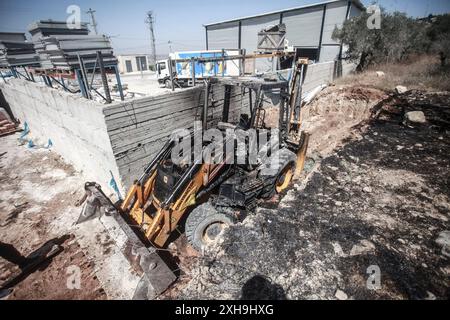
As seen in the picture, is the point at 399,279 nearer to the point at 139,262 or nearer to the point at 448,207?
the point at 448,207

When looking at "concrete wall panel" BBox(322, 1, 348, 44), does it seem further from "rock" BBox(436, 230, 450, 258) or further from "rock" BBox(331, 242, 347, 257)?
"rock" BBox(331, 242, 347, 257)

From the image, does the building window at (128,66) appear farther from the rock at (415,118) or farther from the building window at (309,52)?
the rock at (415,118)

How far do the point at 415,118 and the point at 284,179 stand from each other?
19.2 feet

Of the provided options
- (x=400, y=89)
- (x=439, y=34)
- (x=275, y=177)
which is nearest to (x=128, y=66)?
(x=400, y=89)

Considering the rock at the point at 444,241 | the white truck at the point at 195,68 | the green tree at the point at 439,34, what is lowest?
the rock at the point at 444,241

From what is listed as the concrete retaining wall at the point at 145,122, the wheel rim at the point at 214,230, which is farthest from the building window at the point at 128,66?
the wheel rim at the point at 214,230

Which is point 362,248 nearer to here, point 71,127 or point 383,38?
point 71,127

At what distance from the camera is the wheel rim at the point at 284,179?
17.6 ft

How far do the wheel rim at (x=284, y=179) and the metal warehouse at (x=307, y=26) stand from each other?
1944 cm

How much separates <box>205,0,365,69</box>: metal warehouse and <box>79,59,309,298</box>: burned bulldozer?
20.2m

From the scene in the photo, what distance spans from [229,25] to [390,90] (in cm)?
2325

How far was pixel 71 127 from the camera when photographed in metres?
6.05

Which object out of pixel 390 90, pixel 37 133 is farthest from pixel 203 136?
pixel 390 90
